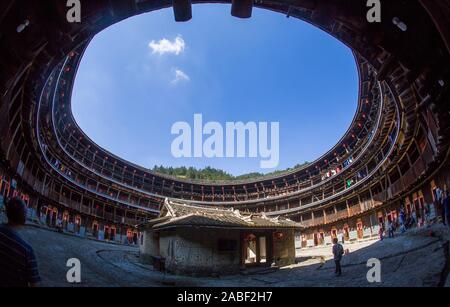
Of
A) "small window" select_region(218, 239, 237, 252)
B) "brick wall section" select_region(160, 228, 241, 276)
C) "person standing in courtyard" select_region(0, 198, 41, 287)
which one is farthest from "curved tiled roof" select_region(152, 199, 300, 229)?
"person standing in courtyard" select_region(0, 198, 41, 287)

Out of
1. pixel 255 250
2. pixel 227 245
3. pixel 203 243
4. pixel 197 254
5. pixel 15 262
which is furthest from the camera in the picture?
pixel 255 250

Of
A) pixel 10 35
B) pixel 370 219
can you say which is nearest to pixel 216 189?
pixel 370 219

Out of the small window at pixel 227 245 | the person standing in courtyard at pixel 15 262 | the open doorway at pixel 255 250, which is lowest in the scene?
the open doorway at pixel 255 250

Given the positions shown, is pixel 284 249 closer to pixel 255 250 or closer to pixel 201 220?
pixel 255 250

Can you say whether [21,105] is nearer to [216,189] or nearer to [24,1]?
[24,1]

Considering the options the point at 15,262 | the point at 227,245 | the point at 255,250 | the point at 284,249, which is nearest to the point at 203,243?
the point at 227,245

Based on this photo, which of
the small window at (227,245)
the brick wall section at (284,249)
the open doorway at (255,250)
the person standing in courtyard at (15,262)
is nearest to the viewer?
the person standing in courtyard at (15,262)

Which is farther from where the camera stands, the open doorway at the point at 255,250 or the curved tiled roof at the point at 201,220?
the open doorway at the point at 255,250

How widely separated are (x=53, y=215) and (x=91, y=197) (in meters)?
7.52

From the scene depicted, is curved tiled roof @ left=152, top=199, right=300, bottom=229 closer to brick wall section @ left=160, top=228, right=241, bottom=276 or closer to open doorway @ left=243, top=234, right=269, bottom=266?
brick wall section @ left=160, top=228, right=241, bottom=276

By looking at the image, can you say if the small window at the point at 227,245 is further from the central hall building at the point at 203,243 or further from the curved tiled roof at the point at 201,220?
the curved tiled roof at the point at 201,220

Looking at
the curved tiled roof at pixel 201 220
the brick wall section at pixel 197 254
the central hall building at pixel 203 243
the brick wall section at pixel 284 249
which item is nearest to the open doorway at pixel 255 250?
the central hall building at pixel 203 243

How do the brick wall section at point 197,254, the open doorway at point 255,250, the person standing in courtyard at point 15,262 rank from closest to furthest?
the person standing in courtyard at point 15,262, the brick wall section at point 197,254, the open doorway at point 255,250

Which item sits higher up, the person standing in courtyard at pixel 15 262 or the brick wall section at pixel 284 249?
the person standing in courtyard at pixel 15 262
